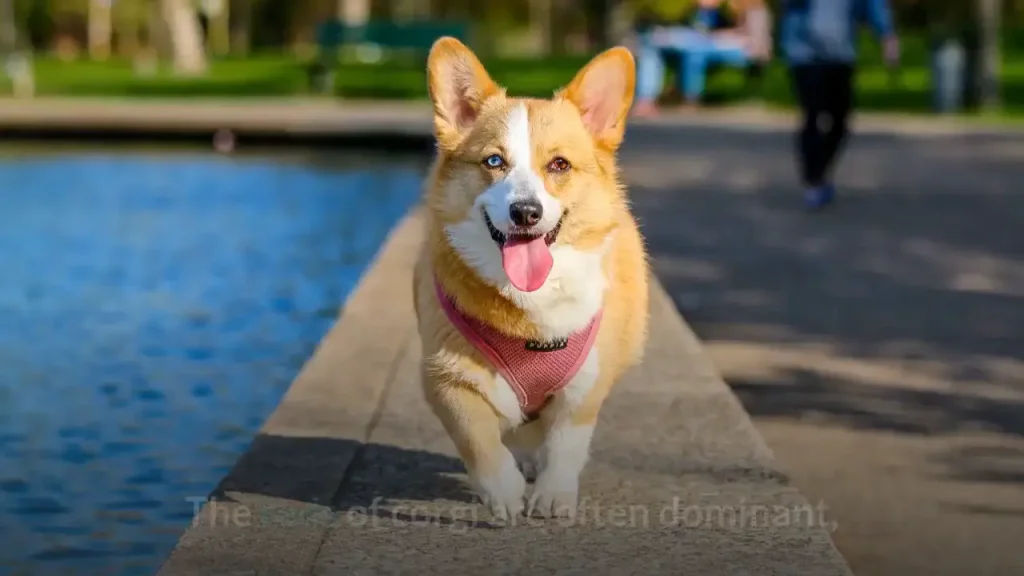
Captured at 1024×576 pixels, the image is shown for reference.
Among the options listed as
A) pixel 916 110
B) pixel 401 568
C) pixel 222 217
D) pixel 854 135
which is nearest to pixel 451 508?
pixel 401 568

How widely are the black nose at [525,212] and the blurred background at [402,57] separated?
2155 cm

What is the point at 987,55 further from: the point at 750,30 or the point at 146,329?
the point at 146,329

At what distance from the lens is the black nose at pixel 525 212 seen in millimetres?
4723

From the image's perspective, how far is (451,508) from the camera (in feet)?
17.1

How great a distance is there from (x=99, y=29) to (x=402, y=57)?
121 feet

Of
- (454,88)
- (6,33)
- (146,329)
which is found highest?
(454,88)

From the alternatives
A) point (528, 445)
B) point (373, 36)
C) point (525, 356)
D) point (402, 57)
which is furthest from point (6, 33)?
point (525, 356)

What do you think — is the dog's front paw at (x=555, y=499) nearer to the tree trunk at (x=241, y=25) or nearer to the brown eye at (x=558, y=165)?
the brown eye at (x=558, y=165)

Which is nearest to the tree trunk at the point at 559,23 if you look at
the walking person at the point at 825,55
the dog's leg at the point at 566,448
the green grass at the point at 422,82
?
the green grass at the point at 422,82

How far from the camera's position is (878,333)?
8.70 metres

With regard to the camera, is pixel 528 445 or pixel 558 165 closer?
pixel 558 165

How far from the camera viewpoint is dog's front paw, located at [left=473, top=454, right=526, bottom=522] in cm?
494

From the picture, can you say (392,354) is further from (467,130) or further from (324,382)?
(467,130)

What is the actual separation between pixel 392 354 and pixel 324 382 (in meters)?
0.65
